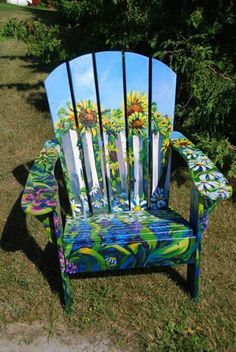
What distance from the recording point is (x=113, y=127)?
255cm

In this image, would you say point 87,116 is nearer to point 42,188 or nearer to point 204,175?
point 42,188

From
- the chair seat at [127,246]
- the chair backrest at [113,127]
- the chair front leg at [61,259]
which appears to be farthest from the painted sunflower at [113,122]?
the chair front leg at [61,259]

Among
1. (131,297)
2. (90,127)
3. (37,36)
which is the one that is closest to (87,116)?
(90,127)

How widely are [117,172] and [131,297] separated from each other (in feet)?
2.48

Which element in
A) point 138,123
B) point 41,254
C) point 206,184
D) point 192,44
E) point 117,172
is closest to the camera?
point 206,184

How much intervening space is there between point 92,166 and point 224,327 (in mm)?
1182

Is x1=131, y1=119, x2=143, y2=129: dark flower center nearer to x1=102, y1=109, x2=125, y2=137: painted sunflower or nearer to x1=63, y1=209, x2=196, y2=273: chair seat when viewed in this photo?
x1=102, y1=109, x2=125, y2=137: painted sunflower

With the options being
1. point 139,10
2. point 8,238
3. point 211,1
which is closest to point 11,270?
point 8,238

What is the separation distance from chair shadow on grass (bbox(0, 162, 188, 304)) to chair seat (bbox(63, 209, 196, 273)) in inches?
16.7

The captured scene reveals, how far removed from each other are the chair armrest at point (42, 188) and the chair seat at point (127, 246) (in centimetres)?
27

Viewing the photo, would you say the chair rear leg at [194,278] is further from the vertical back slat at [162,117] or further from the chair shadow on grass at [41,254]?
the vertical back slat at [162,117]

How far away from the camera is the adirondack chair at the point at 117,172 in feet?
6.86

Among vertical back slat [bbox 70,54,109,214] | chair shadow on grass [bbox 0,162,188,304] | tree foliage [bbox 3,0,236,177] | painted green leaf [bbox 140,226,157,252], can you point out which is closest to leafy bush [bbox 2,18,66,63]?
tree foliage [bbox 3,0,236,177]

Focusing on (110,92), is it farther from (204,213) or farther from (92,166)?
(204,213)
